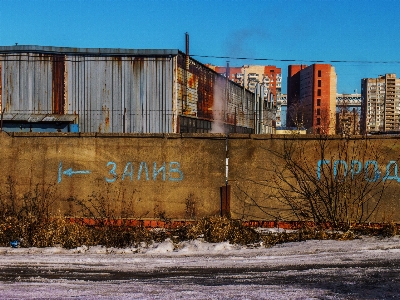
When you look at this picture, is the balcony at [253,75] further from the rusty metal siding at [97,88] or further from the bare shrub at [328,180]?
the bare shrub at [328,180]

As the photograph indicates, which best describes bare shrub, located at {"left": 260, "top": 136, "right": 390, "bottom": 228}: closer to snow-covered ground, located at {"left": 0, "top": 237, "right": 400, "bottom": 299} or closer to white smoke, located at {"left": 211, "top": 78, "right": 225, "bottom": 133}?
snow-covered ground, located at {"left": 0, "top": 237, "right": 400, "bottom": 299}

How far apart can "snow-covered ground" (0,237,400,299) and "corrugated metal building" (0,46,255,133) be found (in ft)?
41.8

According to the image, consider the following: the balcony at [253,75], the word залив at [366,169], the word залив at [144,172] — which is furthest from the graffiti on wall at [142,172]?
Answer: the balcony at [253,75]

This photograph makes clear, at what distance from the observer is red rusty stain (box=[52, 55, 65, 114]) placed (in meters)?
22.1

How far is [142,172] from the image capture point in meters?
11.8

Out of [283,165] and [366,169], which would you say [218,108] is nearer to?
[283,165]

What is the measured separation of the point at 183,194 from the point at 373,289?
19.2ft

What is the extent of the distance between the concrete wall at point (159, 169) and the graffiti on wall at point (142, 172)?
0.02 m

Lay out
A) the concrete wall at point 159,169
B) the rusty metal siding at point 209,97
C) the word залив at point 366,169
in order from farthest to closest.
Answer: the rusty metal siding at point 209,97
the concrete wall at point 159,169
the word залив at point 366,169

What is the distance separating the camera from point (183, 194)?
1166cm

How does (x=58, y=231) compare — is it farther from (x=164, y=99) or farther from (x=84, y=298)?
(x=164, y=99)

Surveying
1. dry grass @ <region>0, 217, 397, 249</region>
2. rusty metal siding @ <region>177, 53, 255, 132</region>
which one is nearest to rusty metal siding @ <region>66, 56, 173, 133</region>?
rusty metal siding @ <region>177, 53, 255, 132</region>

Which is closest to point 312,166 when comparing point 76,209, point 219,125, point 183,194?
point 183,194

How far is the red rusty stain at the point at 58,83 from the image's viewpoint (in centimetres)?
2214
